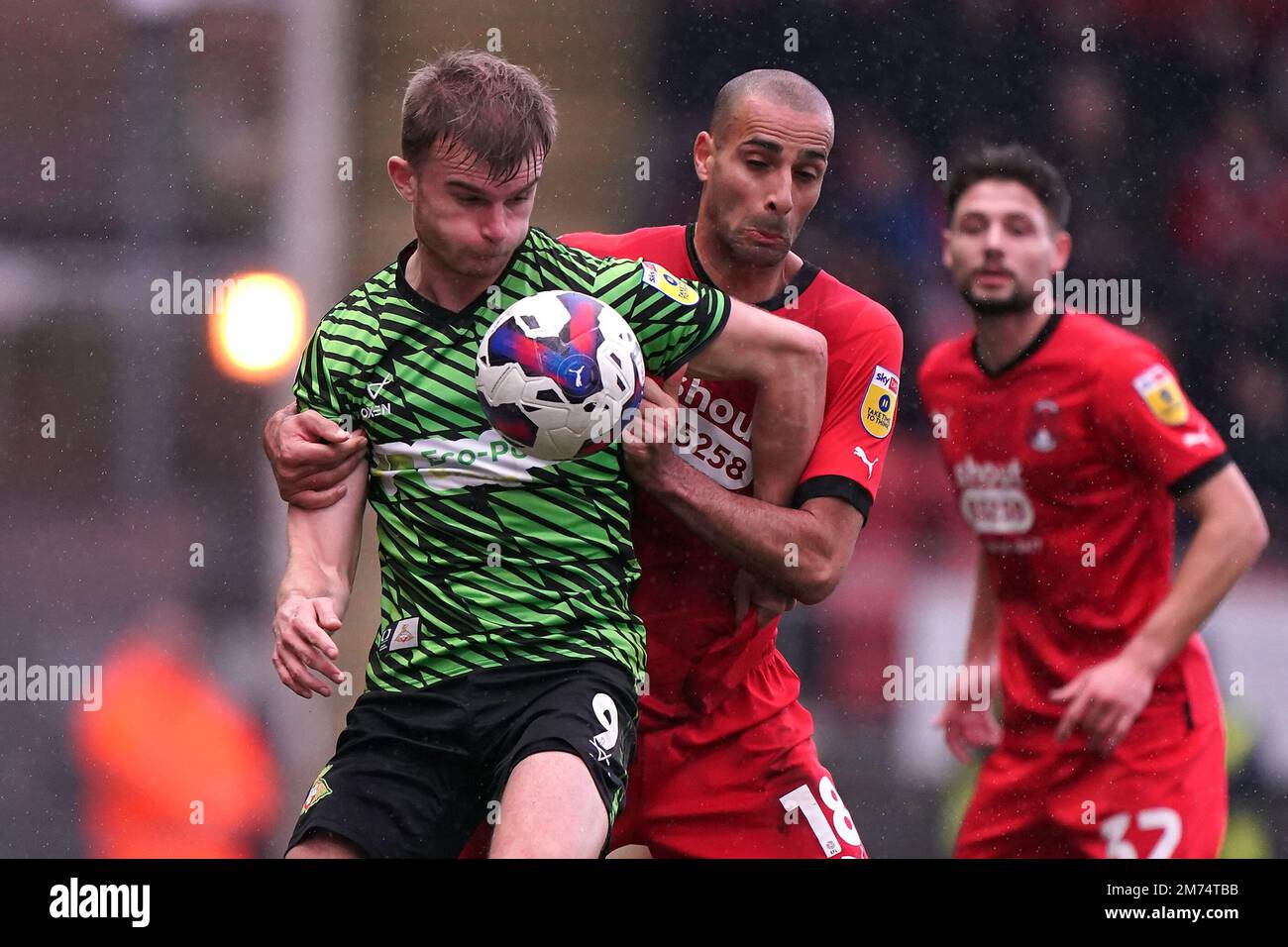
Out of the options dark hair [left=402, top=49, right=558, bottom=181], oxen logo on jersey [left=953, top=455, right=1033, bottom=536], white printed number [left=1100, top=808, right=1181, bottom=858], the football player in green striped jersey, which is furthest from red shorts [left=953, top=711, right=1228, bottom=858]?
dark hair [left=402, top=49, right=558, bottom=181]

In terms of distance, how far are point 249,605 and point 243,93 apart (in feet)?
6.72

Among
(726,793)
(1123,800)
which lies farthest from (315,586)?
(1123,800)

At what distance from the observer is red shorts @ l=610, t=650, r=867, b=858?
3865 millimetres

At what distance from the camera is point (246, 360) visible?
21.7 feet

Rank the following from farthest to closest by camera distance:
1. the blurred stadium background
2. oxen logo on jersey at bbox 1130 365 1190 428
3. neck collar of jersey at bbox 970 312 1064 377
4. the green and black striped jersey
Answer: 1. the blurred stadium background
2. neck collar of jersey at bbox 970 312 1064 377
3. oxen logo on jersey at bbox 1130 365 1190 428
4. the green and black striped jersey

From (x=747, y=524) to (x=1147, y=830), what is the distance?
1.38 metres

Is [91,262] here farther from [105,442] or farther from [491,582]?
[491,582]

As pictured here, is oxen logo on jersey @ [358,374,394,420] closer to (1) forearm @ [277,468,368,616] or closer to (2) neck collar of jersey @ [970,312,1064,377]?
(1) forearm @ [277,468,368,616]

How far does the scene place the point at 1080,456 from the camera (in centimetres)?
420

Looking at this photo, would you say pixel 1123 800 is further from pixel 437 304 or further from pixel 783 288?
pixel 437 304

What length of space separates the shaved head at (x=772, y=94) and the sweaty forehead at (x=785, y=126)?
1cm

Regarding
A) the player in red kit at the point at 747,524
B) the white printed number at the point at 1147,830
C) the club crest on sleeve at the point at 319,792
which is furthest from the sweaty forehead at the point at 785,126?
the white printed number at the point at 1147,830

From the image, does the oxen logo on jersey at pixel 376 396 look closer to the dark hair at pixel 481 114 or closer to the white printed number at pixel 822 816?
the dark hair at pixel 481 114

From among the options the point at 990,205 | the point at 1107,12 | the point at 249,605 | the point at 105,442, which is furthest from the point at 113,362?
the point at 1107,12
